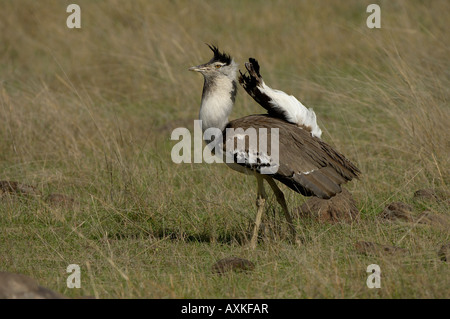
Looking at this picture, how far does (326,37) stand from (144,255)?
4973 mm

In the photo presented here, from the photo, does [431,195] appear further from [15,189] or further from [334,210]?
[15,189]

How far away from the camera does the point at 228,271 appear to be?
11.4 ft

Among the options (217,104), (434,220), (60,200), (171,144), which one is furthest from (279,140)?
(171,144)

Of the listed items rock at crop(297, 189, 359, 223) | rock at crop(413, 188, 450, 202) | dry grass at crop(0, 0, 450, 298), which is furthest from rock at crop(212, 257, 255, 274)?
rock at crop(413, 188, 450, 202)

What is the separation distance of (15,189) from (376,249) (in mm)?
2394

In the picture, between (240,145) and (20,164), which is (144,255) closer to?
(240,145)

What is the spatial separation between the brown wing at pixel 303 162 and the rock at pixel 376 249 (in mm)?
309

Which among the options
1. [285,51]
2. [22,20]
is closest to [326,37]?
[285,51]

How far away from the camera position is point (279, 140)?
3.89 m

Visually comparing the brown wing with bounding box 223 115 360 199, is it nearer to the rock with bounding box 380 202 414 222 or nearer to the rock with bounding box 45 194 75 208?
the rock with bounding box 380 202 414 222

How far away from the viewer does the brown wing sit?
377cm

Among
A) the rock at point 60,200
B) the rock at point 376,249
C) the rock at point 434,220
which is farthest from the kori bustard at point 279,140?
the rock at point 60,200

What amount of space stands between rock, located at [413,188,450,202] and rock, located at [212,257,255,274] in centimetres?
138

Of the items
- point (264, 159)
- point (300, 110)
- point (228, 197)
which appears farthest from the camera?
point (228, 197)
